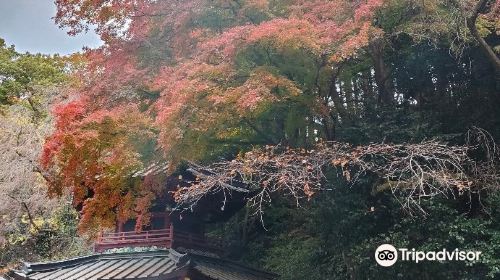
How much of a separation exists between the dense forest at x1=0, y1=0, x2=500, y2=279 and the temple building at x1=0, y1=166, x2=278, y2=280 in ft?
1.70

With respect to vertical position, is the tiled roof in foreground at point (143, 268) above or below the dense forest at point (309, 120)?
below

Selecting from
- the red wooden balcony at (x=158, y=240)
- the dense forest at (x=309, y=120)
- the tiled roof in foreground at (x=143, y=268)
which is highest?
the dense forest at (x=309, y=120)

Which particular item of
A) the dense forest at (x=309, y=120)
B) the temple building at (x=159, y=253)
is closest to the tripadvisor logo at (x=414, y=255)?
the dense forest at (x=309, y=120)

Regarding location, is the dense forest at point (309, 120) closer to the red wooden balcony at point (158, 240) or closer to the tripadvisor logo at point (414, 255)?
the tripadvisor logo at point (414, 255)

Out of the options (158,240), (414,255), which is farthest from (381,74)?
(158,240)

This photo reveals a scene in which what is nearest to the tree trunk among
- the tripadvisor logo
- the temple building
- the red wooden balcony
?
the tripadvisor logo

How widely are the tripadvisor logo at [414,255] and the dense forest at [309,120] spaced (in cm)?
12

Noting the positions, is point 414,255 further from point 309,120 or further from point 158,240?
point 158,240

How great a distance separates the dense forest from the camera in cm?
855

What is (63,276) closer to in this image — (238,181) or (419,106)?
(238,181)

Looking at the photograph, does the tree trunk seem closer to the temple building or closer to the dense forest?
the dense forest

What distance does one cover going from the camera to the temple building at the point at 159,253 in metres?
10.1

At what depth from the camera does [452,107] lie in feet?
36.4

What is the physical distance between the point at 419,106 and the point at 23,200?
14.6m
